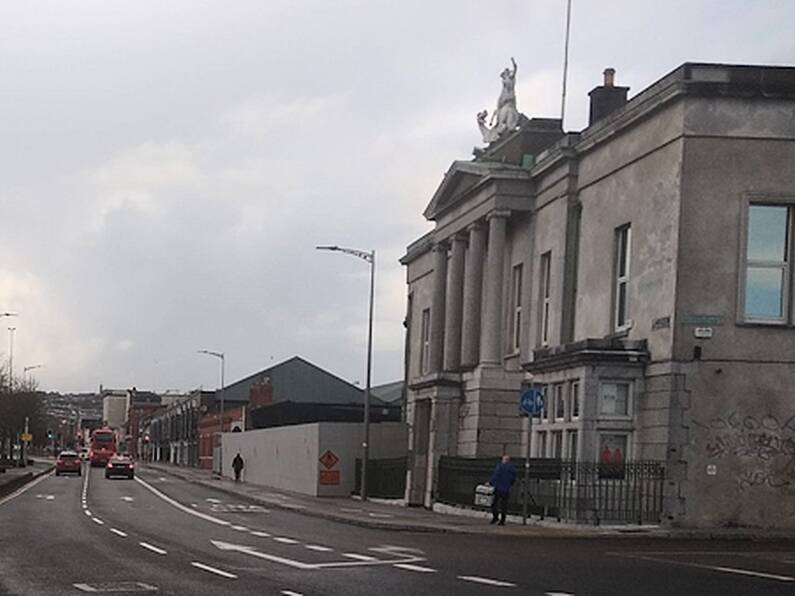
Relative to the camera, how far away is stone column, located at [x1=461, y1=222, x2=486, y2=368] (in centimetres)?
4641

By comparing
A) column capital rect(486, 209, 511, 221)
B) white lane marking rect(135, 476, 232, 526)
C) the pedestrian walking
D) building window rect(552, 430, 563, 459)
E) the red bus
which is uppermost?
column capital rect(486, 209, 511, 221)

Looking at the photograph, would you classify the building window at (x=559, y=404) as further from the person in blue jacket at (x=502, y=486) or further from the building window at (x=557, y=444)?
the person in blue jacket at (x=502, y=486)

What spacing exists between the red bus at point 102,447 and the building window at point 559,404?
85.4 m

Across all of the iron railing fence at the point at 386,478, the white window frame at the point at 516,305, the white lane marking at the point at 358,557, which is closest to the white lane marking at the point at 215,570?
the white lane marking at the point at 358,557

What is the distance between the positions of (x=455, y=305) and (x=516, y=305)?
4.21 m

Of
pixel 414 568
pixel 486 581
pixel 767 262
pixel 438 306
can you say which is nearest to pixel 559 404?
pixel 767 262

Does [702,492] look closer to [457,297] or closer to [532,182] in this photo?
[532,182]

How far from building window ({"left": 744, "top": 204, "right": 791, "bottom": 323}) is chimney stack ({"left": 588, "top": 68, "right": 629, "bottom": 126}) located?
1258cm

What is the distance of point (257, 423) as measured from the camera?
93375mm

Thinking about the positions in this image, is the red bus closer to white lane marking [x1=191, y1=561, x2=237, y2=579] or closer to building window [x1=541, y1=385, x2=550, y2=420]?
building window [x1=541, y1=385, x2=550, y2=420]

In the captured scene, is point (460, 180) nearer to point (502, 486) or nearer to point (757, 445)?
point (502, 486)

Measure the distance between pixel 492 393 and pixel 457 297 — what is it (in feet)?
22.3

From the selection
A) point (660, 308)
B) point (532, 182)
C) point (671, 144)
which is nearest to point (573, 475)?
point (660, 308)

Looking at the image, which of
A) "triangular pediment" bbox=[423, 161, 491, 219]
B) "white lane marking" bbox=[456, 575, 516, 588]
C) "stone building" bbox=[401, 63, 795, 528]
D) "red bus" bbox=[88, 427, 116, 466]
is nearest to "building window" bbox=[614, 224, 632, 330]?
"stone building" bbox=[401, 63, 795, 528]
